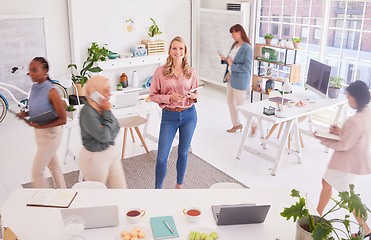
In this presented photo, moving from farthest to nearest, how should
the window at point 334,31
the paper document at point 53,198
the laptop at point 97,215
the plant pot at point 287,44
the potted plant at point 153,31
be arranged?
the potted plant at point 153,31 < the plant pot at point 287,44 < the window at point 334,31 < the paper document at point 53,198 < the laptop at point 97,215

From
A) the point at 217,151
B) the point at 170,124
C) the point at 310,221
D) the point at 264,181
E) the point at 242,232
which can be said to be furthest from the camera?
the point at 217,151

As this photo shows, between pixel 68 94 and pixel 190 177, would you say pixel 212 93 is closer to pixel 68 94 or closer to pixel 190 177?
pixel 68 94

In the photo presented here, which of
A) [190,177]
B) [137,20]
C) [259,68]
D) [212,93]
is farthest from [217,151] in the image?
[137,20]

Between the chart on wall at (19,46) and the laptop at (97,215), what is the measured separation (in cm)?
543

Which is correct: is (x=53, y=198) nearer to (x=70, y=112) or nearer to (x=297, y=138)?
(x=70, y=112)

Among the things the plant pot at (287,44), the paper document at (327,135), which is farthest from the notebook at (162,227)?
the plant pot at (287,44)

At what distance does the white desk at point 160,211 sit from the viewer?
98.2 inches

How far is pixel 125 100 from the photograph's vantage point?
5.14 metres

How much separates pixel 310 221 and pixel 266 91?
5191 mm

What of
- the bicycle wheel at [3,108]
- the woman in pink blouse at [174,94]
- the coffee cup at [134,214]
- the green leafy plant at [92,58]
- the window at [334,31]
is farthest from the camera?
the green leafy plant at [92,58]

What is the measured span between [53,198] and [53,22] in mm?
5284

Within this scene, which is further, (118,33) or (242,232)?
(118,33)

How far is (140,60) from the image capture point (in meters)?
8.22

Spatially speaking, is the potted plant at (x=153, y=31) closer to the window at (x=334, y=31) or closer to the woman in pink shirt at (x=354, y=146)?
the window at (x=334, y=31)
